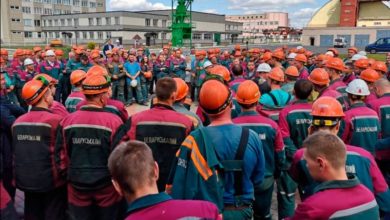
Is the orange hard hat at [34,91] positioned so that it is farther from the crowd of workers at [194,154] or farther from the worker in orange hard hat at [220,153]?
the worker in orange hard hat at [220,153]

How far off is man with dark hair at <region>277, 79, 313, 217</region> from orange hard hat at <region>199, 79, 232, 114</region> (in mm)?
1866

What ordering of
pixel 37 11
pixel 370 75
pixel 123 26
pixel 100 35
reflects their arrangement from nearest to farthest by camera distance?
pixel 370 75 → pixel 123 26 → pixel 100 35 → pixel 37 11

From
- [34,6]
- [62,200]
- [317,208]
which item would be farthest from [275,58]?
[34,6]

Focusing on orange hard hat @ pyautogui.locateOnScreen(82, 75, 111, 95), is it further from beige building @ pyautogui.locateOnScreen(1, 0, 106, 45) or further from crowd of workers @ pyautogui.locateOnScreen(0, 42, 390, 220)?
beige building @ pyautogui.locateOnScreen(1, 0, 106, 45)

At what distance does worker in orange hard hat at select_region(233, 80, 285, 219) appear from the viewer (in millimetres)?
3826

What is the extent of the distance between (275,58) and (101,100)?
6.73 m

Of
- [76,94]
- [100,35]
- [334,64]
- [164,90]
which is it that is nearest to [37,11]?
[100,35]

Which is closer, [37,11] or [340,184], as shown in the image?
[340,184]

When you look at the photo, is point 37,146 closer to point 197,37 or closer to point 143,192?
point 143,192

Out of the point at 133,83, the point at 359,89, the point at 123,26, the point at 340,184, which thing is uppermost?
the point at 123,26

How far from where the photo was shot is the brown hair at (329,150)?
7.56 feet

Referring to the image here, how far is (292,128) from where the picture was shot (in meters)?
4.60

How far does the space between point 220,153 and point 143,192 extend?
108 centimetres

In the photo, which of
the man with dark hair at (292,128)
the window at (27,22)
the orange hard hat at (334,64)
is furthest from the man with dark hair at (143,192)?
the window at (27,22)
